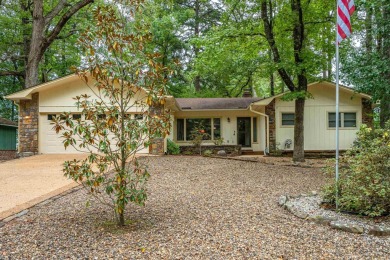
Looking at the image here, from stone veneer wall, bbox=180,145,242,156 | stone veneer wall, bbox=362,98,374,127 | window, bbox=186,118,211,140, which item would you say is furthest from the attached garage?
stone veneer wall, bbox=362,98,374,127

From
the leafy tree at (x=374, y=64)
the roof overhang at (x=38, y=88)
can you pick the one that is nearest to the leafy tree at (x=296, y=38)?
the leafy tree at (x=374, y=64)

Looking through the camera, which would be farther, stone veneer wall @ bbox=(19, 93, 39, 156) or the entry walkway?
stone veneer wall @ bbox=(19, 93, 39, 156)

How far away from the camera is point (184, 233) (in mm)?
3799

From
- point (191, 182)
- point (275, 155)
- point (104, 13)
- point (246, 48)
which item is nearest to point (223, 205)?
point (191, 182)

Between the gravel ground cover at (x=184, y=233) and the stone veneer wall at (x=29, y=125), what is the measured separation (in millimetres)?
8283

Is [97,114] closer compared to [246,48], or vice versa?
[97,114]

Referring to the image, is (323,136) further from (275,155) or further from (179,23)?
(179,23)

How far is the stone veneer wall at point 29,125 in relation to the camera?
42.2ft

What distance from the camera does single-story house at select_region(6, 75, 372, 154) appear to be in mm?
12969

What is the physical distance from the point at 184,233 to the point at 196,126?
491 inches

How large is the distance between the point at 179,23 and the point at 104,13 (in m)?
17.0

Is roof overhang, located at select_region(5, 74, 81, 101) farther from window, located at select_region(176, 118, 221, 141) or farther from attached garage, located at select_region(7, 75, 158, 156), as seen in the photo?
window, located at select_region(176, 118, 221, 141)

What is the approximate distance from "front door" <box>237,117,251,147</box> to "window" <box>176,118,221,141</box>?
40.8 inches

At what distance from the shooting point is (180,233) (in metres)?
3.80
